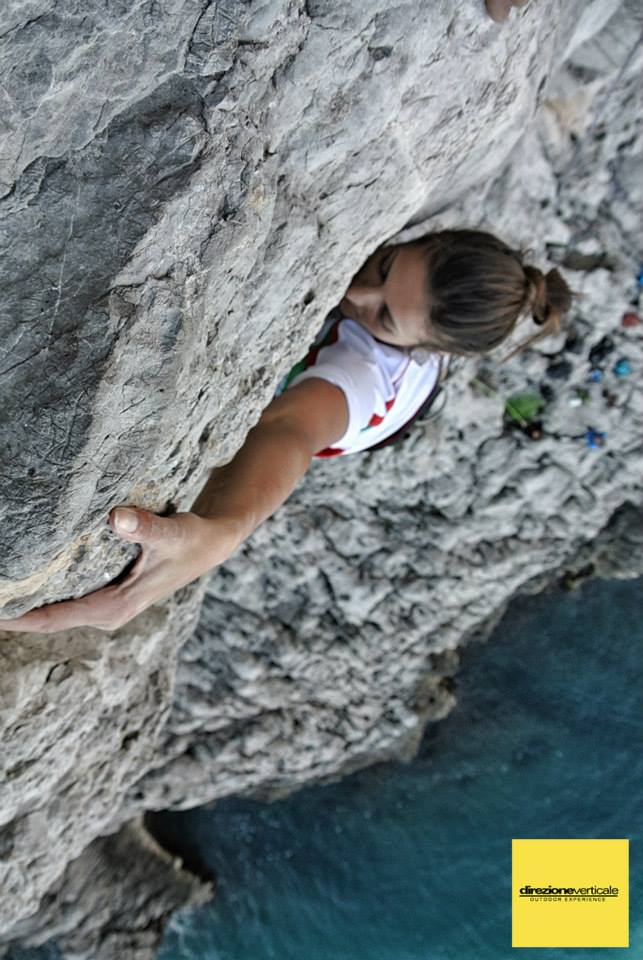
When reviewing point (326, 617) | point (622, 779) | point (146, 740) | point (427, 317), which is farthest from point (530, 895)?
point (427, 317)

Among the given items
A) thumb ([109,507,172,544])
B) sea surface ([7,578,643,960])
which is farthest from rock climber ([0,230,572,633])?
sea surface ([7,578,643,960])

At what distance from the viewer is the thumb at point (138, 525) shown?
634 millimetres

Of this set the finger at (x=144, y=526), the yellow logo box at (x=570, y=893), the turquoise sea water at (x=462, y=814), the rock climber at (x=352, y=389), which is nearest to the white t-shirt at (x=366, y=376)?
the rock climber at (x=352, y=389)

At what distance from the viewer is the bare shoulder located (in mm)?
909

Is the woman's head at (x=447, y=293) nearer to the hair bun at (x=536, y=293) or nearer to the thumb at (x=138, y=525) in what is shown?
the hair bun at (x=536, y=293)

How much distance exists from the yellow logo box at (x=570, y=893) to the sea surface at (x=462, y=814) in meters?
0.02

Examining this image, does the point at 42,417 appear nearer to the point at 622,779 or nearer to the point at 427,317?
the point at 427,317

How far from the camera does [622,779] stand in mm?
1313

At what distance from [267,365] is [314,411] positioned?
10cm

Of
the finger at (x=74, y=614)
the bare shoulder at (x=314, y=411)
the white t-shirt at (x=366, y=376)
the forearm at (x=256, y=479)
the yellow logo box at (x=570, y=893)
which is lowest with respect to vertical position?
the yellow logo box at (x=570, y=893)

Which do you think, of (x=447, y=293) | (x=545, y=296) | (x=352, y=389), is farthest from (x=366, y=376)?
(x=545, y=296)

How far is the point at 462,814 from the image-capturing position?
4.54 feet

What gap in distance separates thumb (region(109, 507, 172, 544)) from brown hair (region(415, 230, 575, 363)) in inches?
17.6

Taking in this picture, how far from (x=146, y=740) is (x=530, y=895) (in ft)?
2.11
